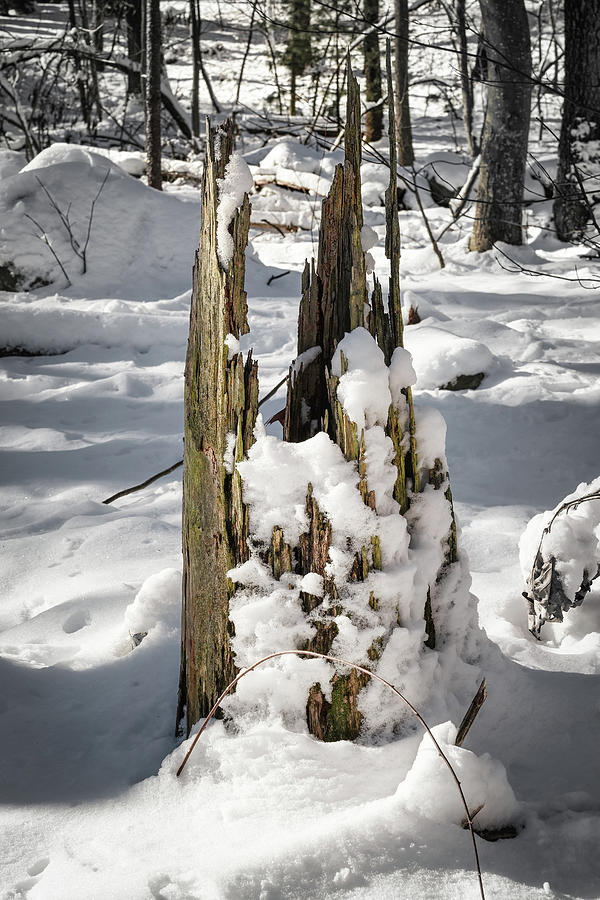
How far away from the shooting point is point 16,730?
5.51 feet

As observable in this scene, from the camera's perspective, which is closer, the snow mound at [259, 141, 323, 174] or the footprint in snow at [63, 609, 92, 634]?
the footprint in snow at [63, 609, 92, 634]

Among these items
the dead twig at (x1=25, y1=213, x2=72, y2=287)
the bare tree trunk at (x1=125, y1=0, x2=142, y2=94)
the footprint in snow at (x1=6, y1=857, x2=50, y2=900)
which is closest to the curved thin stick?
the footprint in snow at (x1=6, y1=857, x2=50, y2=900)

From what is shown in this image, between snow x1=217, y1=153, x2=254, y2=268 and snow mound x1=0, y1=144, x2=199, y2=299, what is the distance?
5.92m

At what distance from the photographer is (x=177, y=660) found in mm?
2014

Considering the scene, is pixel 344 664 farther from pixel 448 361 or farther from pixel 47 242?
pixel 47 242

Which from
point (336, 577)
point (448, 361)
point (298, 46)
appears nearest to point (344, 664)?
point (336, 577)

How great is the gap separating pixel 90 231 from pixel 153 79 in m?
2.54

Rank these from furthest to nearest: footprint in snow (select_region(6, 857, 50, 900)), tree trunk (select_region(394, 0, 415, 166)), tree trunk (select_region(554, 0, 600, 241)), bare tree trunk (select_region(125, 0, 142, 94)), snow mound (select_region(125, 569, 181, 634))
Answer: bare tree trunk (select_region(125, 0, 142, 94))
tree trunk (select_region(394, 0, 415, 166))
tree trunk (select_region(554, 0, 600, 241))
snow mound (select_region(125, 569, 181, 634))
footprint in snow (select_region(6, 857, 50, 900))

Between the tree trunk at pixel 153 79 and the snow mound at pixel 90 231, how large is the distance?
963 mm

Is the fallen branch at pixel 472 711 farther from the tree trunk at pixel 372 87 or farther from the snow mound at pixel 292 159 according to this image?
the tree trunk at pixel 372 87

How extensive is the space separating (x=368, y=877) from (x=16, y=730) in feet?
3.26

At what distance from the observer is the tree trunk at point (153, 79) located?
8.32 metres

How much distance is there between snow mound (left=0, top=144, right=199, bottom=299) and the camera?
23.9ft

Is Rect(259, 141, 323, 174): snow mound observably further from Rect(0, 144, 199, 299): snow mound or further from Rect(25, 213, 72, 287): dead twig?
Rect(25, 213, 72, 287): dead twig
